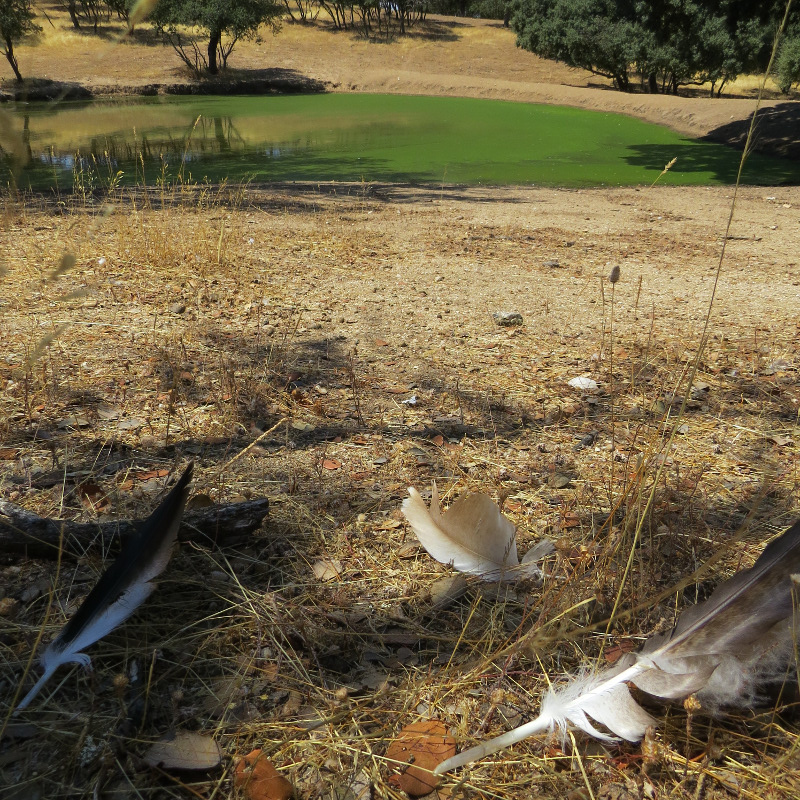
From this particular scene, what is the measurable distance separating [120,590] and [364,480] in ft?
2.84

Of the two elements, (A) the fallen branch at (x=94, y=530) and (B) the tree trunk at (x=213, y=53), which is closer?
(A) the fallen branch at (x=94, y=530)

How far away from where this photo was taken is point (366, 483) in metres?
2.05

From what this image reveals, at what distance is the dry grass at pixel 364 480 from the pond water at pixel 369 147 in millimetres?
3353

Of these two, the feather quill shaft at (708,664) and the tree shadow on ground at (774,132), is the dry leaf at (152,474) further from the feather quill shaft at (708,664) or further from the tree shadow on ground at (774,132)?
the tree shadow on ground at (774,132)

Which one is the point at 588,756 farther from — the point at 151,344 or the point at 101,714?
the point at 151,344

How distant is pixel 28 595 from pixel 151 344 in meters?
1.83

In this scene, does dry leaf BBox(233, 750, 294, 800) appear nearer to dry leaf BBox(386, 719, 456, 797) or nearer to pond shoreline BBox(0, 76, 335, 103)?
dry leaf BBox(386, 719, 456, 797)

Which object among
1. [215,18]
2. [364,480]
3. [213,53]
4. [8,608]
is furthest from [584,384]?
[213,53]

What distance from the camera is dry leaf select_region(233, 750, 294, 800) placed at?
1.11 metres

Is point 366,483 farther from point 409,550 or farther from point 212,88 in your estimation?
point 212,88

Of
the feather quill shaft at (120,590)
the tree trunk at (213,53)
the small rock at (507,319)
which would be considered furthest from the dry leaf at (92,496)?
the tree trunk at (213,53)

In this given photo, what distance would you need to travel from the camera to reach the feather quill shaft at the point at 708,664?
120 cm

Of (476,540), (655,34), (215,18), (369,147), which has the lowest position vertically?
(369,147)

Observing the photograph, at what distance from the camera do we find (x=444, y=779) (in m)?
1.14
